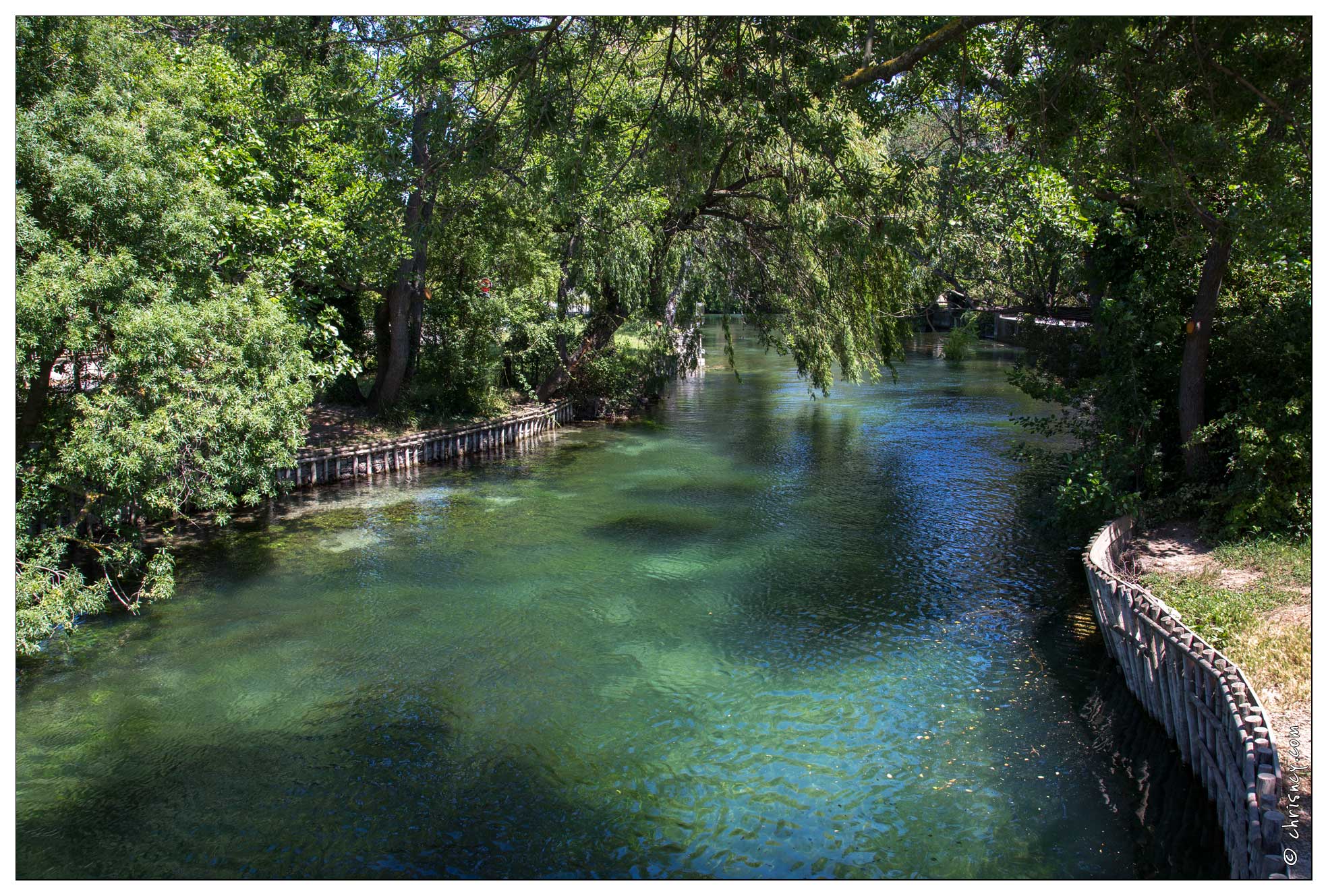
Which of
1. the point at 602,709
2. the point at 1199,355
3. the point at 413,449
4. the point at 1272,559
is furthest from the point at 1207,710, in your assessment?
the point at 413,449

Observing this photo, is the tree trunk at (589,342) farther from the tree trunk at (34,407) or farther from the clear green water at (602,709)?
the tree trunk at (34,407)

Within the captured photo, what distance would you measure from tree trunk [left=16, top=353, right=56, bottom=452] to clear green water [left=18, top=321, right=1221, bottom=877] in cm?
273

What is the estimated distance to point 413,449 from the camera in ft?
74.8

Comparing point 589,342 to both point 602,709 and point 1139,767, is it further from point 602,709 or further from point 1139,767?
point 1139,767

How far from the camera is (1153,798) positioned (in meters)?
8.48

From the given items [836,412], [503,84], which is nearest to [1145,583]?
[503,84]

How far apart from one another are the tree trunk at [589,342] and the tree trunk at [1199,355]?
601 inches

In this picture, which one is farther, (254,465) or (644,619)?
(254,465)

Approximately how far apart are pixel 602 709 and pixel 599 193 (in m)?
10.0

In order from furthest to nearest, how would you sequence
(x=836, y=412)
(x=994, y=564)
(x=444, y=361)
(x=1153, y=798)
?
1. (x=836, y=412)
2. (x=444, y=361)
3. (x=994, y=564)
4. (x=1153, y=798)

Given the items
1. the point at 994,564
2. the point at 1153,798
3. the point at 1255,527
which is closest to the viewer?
the point at 1153,798

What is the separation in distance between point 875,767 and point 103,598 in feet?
31.7

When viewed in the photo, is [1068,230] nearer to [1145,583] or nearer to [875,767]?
[1145,583]

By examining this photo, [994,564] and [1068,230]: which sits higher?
[1068,230]
